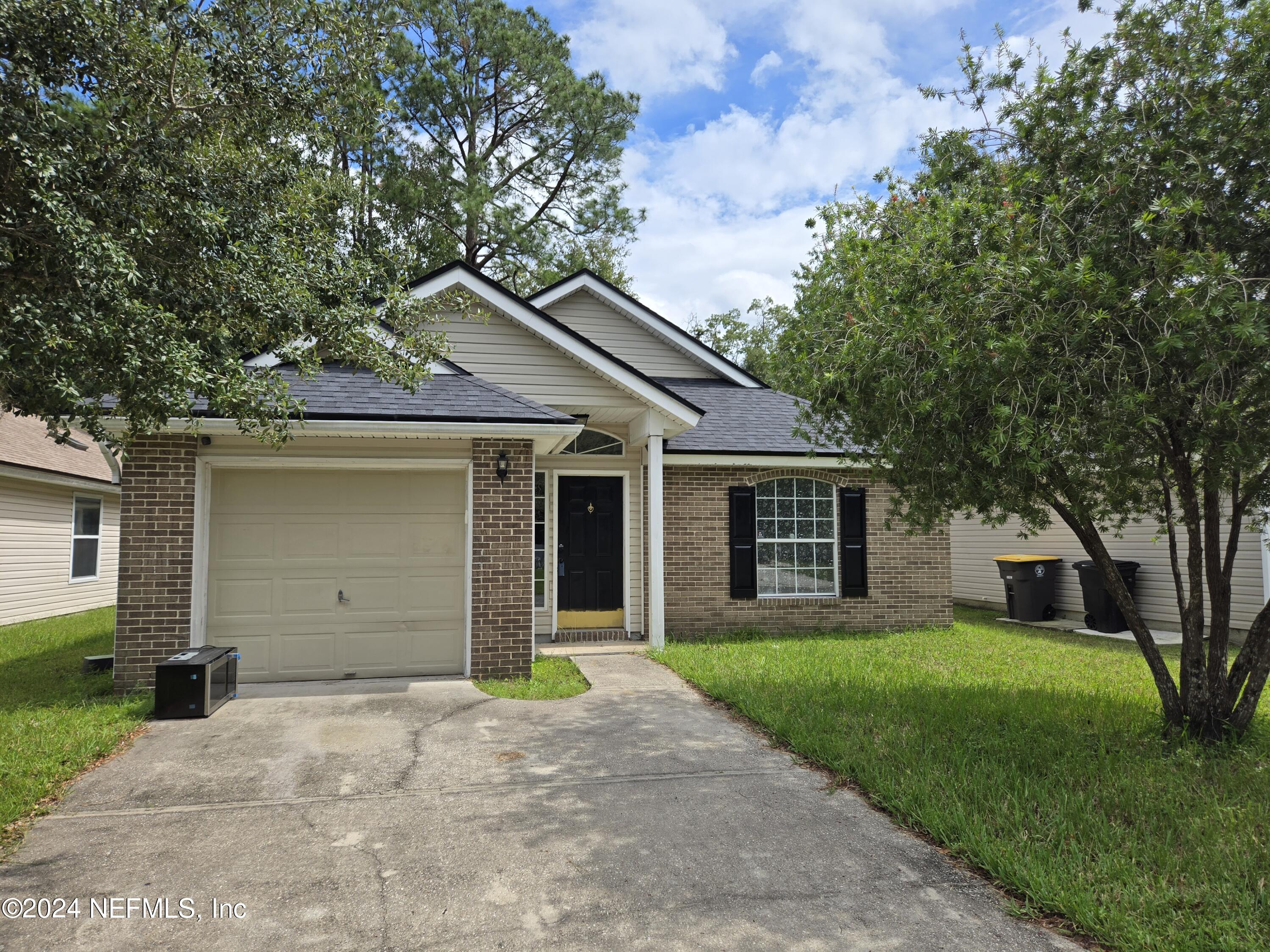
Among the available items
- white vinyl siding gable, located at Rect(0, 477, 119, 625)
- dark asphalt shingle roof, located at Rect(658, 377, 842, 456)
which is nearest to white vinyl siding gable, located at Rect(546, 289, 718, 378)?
dark asphalt shingle roof, located at Rect(658, 377, 842, 456)

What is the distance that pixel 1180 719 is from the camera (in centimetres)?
600

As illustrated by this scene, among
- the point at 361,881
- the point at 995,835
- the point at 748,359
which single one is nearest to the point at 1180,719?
the point at 995,835

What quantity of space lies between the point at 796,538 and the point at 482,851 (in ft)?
27.9

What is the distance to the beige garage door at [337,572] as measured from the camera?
336 inches

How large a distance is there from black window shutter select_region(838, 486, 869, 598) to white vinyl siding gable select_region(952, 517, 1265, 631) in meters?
1.93

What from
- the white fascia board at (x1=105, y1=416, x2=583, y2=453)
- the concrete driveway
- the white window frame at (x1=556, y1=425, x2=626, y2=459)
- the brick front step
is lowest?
the concrete driveway

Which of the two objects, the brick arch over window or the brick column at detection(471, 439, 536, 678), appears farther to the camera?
the brick arch over window

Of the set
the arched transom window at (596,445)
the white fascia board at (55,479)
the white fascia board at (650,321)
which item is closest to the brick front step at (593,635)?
the arched transom window at (596,445)

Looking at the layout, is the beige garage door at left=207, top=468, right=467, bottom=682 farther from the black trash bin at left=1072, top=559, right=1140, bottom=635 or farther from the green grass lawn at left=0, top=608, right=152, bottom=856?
the black trash bin at left=1072, top=559, right=1140, bottom=635

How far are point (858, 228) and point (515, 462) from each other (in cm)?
426

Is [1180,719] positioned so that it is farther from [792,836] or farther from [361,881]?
[361,881]

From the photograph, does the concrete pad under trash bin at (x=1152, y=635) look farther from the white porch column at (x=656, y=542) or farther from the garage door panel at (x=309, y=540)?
the garage door panel at (x=309, y=540)

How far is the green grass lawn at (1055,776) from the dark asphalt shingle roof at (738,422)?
3296 millimetres

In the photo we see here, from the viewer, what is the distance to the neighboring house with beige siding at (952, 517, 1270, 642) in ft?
36.8
